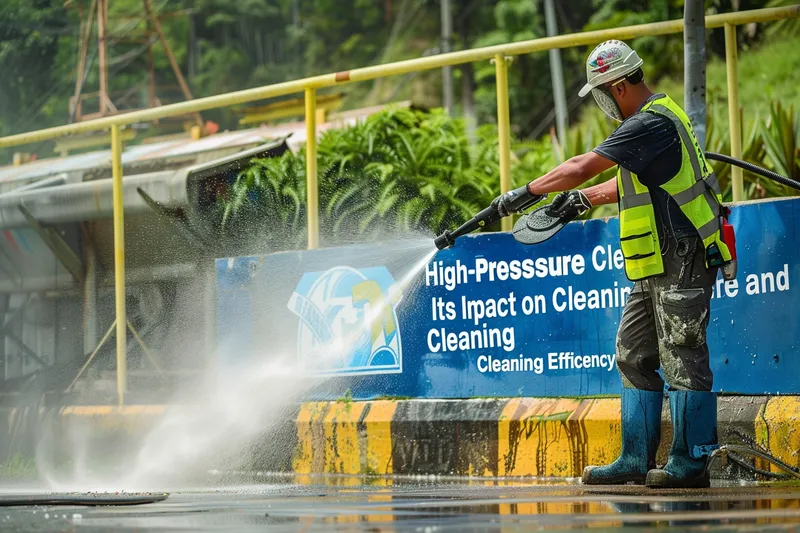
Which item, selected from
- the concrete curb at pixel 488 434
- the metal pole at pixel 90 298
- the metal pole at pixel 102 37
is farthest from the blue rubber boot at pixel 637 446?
the metal pole at pixel 102 37

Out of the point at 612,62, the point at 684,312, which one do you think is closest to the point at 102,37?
the point at 612,62

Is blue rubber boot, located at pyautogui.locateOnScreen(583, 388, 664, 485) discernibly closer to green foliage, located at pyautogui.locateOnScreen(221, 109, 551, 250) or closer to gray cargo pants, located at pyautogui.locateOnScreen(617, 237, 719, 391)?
gray cargo pants, located at pyautogui.locateOnScreen(617, 237, 719, 391)

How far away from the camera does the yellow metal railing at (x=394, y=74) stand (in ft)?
19.9

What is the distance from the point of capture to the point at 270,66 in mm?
58438

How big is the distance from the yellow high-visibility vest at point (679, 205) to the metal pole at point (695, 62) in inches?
28.4

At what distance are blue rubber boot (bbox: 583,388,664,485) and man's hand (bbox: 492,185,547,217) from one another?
3.18ft

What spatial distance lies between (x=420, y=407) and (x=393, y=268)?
778 millimetres

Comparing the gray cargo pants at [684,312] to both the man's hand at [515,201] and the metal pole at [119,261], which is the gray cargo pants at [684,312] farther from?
the metal pole at [119,261]

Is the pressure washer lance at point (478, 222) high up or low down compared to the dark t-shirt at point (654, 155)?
down

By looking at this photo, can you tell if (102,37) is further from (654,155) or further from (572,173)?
(654,155)

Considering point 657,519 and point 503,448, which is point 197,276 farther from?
point 657,519

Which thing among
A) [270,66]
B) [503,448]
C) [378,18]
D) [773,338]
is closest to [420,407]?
[503,448]

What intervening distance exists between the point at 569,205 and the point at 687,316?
790 millimetres

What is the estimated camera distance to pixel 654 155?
16.8 feet
